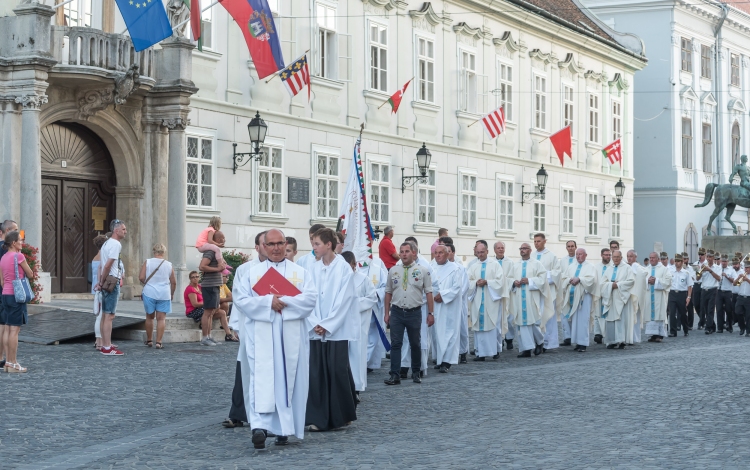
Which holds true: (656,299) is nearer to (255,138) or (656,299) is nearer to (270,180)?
(270,180)

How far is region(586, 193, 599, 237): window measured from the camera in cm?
4034

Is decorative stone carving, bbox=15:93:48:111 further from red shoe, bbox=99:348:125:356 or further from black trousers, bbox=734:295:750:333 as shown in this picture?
black trousers, bbox=734:295:750:333

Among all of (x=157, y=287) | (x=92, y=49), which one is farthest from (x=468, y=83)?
(x=157, y=287)

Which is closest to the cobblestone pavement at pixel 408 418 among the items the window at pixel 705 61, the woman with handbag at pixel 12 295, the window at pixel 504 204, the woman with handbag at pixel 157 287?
the woman with handbag at pixel 12 295

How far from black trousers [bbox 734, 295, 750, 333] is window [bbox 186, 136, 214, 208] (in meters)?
11.4

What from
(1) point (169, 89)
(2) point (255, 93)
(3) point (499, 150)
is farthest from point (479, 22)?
(1) point (169, 89)

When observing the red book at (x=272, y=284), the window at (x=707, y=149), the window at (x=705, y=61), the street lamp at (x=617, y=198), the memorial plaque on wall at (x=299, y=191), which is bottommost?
the red book at (x=272, y=284)

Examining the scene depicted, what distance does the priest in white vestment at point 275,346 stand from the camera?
30.9 ft

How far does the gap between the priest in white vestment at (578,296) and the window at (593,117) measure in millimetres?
19718

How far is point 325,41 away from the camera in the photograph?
27359mm

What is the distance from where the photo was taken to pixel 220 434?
33.0ft

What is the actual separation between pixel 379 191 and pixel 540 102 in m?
9.93

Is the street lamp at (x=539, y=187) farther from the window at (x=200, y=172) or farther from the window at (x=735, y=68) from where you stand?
the window at (x=735, y=68)

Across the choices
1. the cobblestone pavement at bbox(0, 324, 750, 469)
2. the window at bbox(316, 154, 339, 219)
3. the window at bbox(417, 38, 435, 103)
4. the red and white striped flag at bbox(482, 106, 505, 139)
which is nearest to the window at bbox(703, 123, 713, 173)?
the red and white striped flag at bbox(482, 106, 505, 139)
